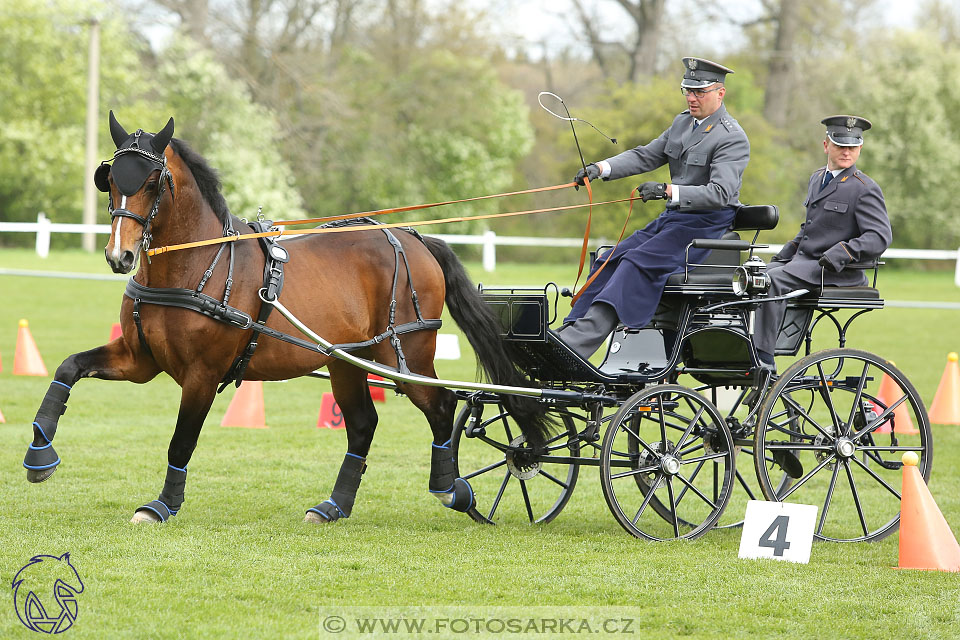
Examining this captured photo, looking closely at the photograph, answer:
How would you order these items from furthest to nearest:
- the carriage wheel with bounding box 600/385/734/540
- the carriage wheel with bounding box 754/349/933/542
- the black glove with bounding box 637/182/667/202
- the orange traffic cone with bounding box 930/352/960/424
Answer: the orange traffic cone with bounding box 930/352/960/424
the carriage wheel with bounding box 754/349/933/542
the carriage wheel with bounding box 600/385/734/540
the black glove with bounding box 637/182/667/202

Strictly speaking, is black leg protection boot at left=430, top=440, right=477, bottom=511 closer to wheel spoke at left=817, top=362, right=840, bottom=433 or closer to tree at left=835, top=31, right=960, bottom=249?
wheel spoke at left=817, top=362, right=840, bottom=433

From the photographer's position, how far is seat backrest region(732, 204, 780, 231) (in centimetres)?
618

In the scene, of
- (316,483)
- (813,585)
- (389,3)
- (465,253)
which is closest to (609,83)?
(465,253)

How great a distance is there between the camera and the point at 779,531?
5.59 metres

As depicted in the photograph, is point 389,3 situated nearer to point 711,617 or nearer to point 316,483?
point 316,483

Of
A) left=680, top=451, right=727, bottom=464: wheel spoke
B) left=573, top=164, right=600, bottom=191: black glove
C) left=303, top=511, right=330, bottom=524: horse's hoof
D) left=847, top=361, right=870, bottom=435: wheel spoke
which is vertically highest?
left=573, top=164, right=600, bottom=191: black glove

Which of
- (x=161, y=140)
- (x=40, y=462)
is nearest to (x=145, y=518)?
(x=40, y=462)

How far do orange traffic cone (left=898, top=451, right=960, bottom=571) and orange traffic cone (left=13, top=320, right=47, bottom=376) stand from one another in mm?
9642

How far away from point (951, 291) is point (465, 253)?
1307 centimetres

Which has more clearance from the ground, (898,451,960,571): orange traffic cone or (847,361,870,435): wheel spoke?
(847,361,870,435): wheel spoke

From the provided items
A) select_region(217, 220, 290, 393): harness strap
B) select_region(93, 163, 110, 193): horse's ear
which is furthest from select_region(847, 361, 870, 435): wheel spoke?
select_region(93, 163, 110, 193): horse's ear

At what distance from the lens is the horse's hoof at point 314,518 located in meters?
6.27

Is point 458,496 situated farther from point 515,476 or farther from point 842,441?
point 842,441

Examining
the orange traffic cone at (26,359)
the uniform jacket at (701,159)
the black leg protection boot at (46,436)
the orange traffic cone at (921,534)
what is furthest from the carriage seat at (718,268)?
the orange traffic cone at (26,359)
